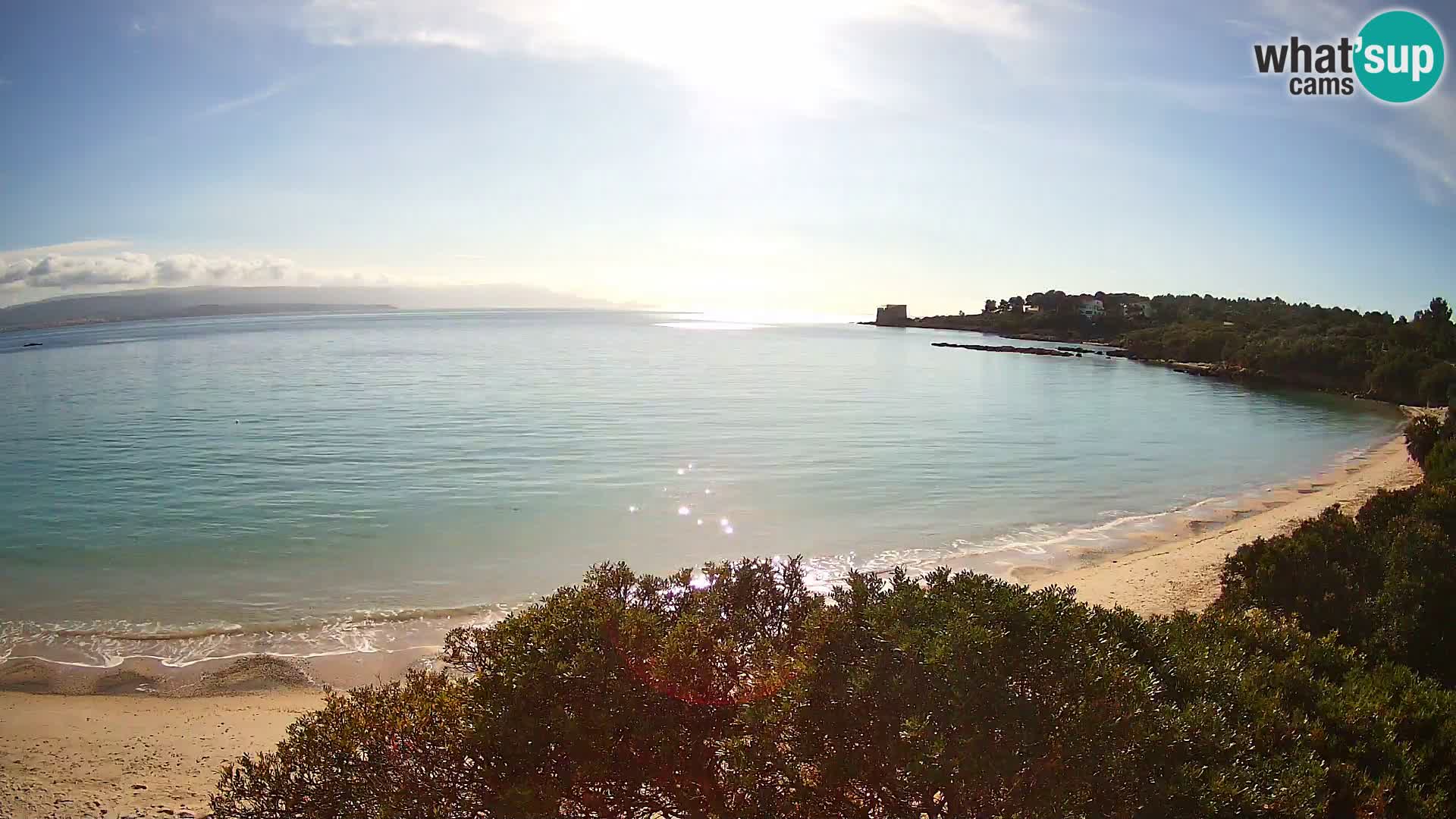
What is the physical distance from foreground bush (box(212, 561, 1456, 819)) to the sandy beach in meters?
4.11

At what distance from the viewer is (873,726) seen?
14.2 ft

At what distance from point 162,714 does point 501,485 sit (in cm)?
1251

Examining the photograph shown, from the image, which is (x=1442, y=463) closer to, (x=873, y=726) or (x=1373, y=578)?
(x=1373, y=578)

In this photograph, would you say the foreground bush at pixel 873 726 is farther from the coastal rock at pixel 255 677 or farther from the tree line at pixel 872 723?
the coastal rock at pixel 255 677

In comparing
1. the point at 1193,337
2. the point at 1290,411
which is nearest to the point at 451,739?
the point at 1290,411

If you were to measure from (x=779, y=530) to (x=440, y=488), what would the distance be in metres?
9.94

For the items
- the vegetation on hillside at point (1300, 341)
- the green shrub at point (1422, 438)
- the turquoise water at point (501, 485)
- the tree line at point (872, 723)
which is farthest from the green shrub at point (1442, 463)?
the vegetation on hillside at point (1300, 341)

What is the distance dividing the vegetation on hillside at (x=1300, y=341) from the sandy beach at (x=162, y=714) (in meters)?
38.2

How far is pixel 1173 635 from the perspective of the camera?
19.3ft

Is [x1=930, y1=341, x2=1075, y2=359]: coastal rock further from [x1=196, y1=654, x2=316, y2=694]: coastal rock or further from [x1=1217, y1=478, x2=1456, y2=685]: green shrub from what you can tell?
[x1=196, y1=654, x2=316, y2=694]: coastal rock

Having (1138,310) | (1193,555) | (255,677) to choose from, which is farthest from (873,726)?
(1138,310)

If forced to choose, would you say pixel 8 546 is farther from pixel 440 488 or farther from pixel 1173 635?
pixel 1173 635

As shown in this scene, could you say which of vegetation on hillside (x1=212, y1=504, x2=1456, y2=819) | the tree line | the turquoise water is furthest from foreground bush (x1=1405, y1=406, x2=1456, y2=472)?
vegetation on hillside (x1=212, y1=504, x2=1456, y2=819)

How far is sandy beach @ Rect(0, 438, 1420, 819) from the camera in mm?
7797
